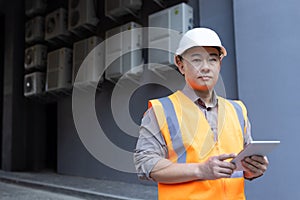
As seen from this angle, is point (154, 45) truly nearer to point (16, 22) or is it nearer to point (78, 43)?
point (78, 43)

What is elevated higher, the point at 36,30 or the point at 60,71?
the point at 36,30

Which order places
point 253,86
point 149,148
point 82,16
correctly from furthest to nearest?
point 82,16
point 253,86
point 149,148

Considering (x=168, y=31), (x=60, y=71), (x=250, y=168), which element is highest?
(x=168, y=31)

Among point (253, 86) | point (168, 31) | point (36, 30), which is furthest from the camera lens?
point (36, 30)

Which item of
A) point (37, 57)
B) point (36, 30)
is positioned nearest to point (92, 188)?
point (37, 57)

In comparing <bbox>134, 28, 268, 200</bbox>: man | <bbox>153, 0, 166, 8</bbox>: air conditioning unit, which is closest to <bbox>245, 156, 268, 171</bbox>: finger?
<bbox>134, 28, 268, 200</bbox>: man

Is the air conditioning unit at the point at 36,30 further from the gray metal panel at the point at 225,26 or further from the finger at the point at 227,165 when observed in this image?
the finger at the point at 227,165

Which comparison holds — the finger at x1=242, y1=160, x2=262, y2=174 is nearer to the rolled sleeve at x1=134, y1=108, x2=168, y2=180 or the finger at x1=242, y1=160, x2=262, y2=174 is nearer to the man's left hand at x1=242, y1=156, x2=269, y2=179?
→ the man's left hand at x1=242, y1=156, x2=269, y2=179

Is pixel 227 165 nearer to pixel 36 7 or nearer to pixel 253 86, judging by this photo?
pixel 253 86

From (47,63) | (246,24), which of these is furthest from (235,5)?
(47,63)

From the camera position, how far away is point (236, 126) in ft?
3.64

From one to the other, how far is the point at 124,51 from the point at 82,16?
1.50m

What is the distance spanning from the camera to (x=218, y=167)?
892mm

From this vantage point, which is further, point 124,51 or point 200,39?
point 124,51
